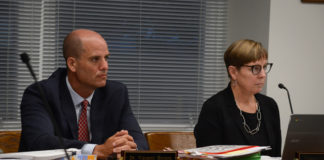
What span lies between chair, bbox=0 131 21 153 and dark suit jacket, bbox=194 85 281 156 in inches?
38.1

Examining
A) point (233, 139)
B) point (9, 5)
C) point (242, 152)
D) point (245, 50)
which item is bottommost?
point (233, 139)

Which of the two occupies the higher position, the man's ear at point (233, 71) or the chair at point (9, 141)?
the man's ear at point (233, 71)

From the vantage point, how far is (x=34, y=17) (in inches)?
129

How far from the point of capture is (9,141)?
216 cm

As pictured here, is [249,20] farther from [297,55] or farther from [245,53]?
[245,53]

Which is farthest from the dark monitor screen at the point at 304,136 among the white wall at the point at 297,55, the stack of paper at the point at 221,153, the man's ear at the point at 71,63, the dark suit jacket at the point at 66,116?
the white wall at the point at 297,55

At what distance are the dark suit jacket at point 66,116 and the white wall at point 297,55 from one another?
1.35 metres

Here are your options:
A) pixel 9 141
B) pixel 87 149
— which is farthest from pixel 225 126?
pixel 9 141

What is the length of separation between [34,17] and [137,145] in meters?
1.72

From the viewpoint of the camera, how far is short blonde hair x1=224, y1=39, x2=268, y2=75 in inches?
90.8

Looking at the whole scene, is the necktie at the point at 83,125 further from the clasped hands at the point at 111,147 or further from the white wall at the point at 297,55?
the white wall at the point at 297,55

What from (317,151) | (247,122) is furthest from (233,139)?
(317,151)

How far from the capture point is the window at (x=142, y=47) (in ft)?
10.7

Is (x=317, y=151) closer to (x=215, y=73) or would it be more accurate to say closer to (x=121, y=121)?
(x=121, y=121)
